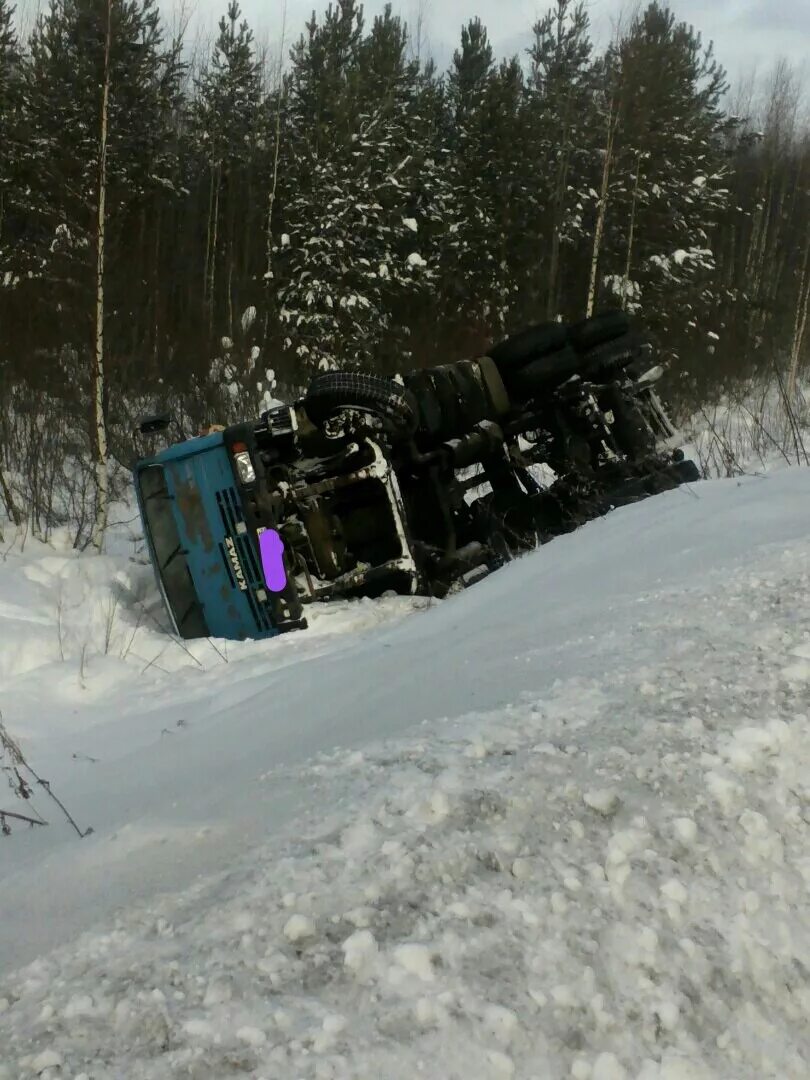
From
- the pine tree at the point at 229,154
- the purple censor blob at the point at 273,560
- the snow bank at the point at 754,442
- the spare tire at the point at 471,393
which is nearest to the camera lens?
the purple censor blob at the point at 273,560

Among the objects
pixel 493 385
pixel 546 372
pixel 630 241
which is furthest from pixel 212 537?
pixel 630 241

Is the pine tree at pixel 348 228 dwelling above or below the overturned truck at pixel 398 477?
above

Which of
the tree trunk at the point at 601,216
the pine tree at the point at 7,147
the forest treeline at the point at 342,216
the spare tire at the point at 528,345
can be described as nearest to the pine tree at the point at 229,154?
the forest treeline at the point at 342,216

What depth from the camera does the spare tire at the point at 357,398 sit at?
5.68 metres

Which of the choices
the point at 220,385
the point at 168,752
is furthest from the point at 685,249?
the point at 168,752

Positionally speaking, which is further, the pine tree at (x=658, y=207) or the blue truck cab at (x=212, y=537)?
the pine tree at (x=658, y=207)

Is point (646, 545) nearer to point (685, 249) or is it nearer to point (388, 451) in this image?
point (388, 451)

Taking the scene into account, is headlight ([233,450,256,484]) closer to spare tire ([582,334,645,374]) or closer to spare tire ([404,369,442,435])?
spare tire ([404,369,442,435])

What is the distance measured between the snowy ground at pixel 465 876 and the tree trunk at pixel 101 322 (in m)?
5.47

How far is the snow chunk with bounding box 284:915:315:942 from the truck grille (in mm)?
4226

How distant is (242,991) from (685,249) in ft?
63.2

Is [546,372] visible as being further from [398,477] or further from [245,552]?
[245,552]

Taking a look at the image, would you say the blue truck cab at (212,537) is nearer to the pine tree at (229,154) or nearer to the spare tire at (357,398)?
the spare tire at (357,398)

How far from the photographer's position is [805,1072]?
132 centimetres
